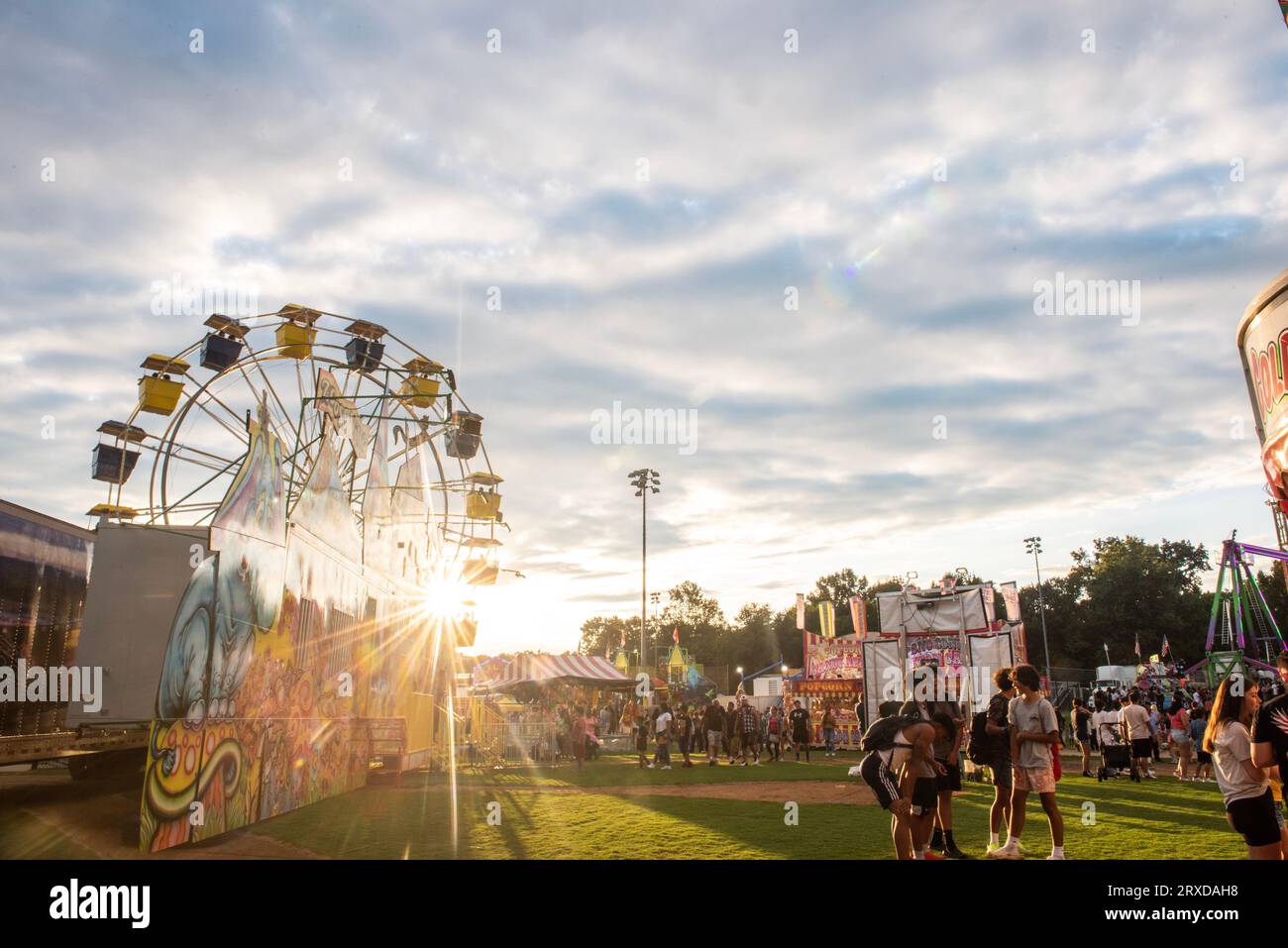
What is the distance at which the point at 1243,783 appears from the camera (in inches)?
238

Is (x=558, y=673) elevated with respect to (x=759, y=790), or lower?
elevated

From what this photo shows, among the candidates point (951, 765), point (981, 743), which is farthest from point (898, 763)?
point (981, 743)

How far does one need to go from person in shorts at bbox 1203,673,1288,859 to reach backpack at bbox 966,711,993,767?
3148 mm

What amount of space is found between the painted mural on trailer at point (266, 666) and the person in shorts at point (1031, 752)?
936cm

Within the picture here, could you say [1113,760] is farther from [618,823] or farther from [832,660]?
[832,660]

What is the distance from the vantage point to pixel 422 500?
25.2m

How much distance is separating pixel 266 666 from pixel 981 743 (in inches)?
404

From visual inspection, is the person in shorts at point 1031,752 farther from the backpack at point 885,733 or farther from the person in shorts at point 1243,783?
the person in shorts at point 1243,783

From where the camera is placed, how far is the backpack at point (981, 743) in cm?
959

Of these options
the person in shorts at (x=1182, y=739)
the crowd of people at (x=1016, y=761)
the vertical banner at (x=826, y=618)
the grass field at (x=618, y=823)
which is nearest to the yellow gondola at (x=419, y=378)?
the grass field at (x=618, y=823)

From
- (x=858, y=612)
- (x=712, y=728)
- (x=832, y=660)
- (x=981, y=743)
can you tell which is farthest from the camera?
(x=858, y=612)

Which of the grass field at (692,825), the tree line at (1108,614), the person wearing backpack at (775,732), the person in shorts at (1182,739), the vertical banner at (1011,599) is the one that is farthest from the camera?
the tree line at (1108,614)
